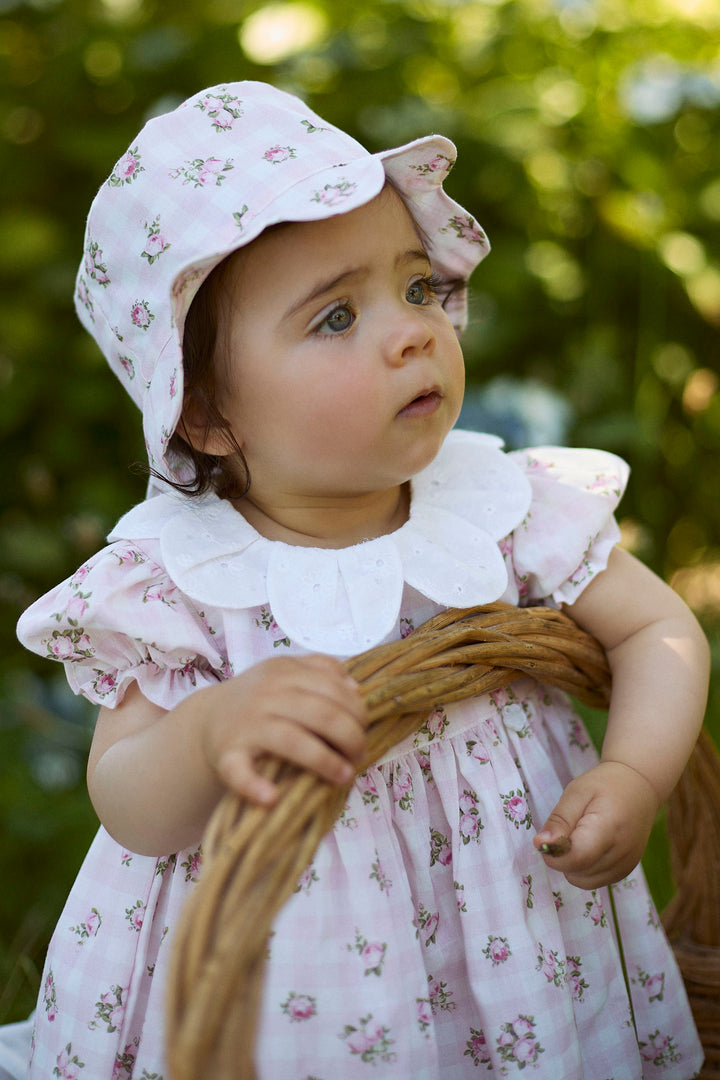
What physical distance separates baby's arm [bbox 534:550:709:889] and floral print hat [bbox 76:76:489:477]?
0.47m

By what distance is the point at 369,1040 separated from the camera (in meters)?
0.96

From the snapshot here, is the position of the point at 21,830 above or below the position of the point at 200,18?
below

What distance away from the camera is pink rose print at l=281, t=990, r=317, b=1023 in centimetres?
97

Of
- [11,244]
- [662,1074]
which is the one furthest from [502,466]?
[11,244]

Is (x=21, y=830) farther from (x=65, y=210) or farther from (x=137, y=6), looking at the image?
(x=137, y=6)

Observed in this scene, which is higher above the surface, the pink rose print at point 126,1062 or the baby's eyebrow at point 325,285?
the baby's eyebrow at point 325,285

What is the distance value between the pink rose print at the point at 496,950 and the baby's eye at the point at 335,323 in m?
0.58

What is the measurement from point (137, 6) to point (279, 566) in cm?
198

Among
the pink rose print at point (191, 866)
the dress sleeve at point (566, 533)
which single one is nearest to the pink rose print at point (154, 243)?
the dress sleeve at point (566, 533)

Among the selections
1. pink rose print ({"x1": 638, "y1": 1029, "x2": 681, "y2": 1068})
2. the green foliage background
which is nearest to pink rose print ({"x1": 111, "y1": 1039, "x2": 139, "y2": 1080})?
pink rose print ({"x1": 638, "y1": 1029, "x2": 681, "y2": 1068})

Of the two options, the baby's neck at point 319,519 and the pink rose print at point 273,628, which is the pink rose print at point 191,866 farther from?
the baby's neck at point 319,519

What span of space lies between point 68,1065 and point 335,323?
0.75m

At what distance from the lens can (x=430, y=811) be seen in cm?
110

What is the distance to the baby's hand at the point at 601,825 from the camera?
100cm
